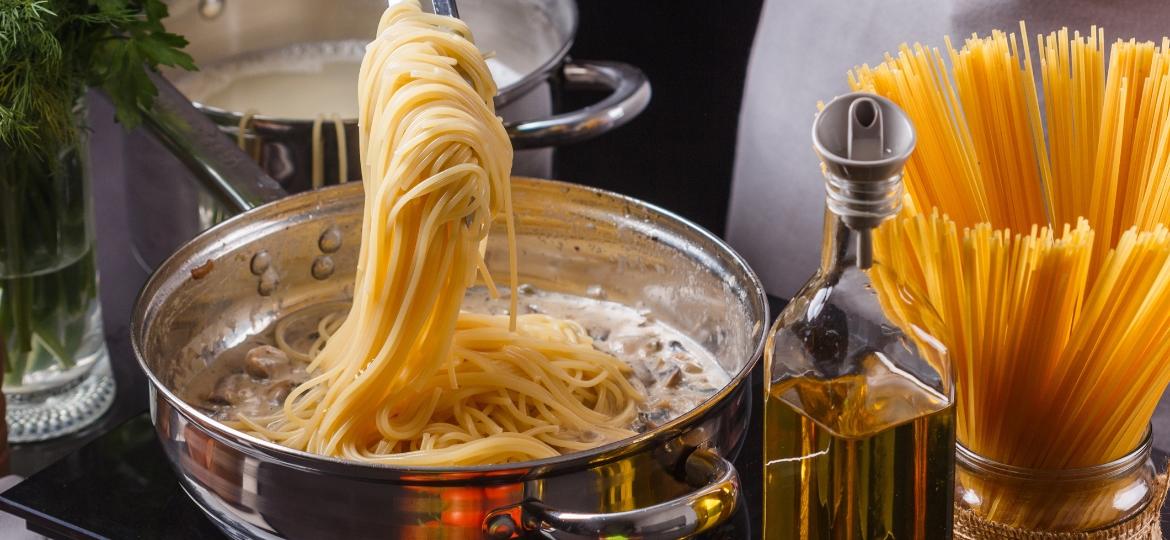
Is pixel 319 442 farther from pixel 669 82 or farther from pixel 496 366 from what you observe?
pixel 669 82

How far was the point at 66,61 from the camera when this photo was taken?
3.62 feet

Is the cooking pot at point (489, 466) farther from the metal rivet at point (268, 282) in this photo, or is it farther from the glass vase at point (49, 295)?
the glass vase at point (49, 295)

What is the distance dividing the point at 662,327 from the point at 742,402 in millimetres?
317

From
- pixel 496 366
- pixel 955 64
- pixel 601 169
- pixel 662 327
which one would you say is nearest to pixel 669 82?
pixel 601 169

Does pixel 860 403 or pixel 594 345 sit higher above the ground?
pixel 860 403

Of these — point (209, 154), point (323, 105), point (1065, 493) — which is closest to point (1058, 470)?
point (1065, 493)

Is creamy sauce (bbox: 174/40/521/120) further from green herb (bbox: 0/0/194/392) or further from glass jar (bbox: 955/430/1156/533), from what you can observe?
glass jar (bbox: 955/430/1156/533)

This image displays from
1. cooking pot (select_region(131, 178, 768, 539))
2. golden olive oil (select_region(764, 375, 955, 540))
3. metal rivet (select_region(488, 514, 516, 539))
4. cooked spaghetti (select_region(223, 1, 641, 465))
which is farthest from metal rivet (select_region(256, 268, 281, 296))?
golden olive oil (select_region(764, 375, 955, 540))

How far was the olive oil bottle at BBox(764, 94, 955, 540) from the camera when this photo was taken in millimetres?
671

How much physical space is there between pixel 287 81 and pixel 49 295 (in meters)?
0.52

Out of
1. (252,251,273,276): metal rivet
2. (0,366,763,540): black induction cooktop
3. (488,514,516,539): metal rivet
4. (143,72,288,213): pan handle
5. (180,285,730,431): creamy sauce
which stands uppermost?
(143,72,288,213): pan handle

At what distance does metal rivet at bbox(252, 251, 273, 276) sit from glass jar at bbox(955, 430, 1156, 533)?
65 centimetres

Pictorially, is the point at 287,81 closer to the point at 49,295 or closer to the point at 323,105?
the point at 323,105

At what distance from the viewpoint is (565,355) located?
3.49 ft
